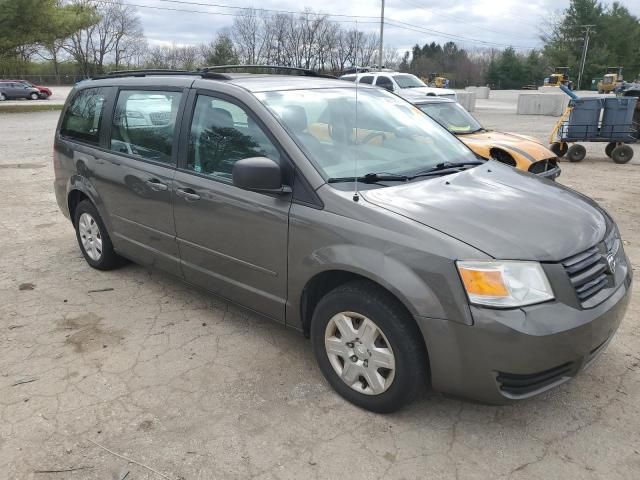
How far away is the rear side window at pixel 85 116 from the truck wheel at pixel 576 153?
1057 cm

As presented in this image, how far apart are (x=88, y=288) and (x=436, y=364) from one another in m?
3.34

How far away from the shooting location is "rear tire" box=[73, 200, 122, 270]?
471cm

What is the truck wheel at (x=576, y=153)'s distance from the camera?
11.8 meters

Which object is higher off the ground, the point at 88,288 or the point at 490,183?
the point at 490,183

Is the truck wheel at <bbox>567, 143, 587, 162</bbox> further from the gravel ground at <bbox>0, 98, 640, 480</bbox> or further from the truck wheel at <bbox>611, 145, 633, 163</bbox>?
the gravel ground at <bbox>0, 98, 640, 480</bbox>

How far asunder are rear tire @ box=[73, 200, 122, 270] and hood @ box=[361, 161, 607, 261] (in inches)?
115

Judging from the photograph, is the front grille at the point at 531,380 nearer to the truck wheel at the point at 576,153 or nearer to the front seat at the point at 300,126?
the front seat at the point at 300,126

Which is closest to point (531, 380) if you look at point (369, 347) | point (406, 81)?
point (369, 347)

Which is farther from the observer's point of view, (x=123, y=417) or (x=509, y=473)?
(x=123, y=417)

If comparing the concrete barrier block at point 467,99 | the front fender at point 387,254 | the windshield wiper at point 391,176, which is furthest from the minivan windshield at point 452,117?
the concrete barrier block at point 467,99

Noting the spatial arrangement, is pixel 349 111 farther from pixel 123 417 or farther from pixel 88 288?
pixel 88 288

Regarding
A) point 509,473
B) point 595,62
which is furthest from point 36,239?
point 595,62

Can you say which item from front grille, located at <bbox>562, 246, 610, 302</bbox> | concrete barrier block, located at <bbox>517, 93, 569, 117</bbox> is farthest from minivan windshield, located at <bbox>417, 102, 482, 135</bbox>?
concrete barrier block, located at <bbox>517, 93, 569, 117</bbox>

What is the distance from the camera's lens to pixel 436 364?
249 centimetres
